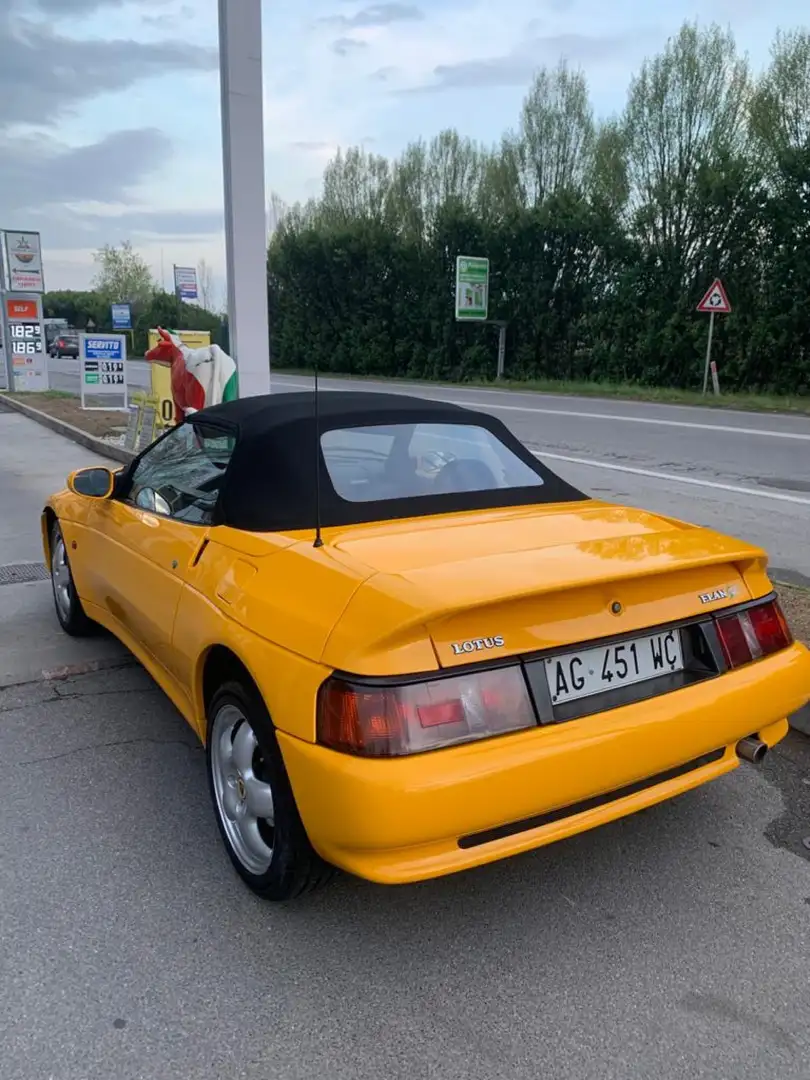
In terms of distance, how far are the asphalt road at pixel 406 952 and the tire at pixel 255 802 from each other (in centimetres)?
11

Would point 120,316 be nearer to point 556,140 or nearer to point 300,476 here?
point 556,140

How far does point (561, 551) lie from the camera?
2.63m

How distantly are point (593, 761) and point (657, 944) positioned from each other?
2.01 ft

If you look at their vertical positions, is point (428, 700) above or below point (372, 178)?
below

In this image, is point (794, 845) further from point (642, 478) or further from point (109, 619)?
point (642, 478)

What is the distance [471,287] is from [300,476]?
29120mm

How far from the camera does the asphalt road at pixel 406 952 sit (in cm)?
209

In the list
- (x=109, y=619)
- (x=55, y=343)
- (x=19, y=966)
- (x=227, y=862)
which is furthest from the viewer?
(x=55, y=343)

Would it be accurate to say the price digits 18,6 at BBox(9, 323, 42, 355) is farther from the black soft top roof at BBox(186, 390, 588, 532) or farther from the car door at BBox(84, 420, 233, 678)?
the black soft top roof at BBox(186, 390, 588, 532)

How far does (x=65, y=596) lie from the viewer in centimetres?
488

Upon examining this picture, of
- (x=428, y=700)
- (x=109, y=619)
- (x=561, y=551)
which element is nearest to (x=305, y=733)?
(x=428, y=700)

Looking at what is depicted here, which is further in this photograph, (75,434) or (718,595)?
(75,434)

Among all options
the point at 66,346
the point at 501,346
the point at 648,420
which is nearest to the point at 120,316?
the point at 66,346

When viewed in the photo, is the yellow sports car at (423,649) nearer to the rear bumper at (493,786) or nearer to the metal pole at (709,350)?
the rear bumper at (493,786)
